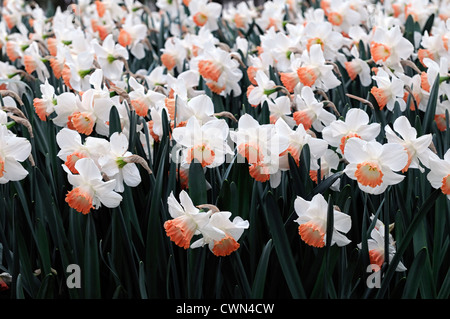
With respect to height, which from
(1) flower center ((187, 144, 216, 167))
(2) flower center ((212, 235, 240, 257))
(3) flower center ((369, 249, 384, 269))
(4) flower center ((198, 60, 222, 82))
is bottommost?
(3) flower center ((369, 249, 384, 269))

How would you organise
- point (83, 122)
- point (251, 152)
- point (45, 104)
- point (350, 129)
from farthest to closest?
point (45, 104)
point (83, 122)
point (350, 129)
point (251, 152)

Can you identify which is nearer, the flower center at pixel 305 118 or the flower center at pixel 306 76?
the flower center at pixel 305 118

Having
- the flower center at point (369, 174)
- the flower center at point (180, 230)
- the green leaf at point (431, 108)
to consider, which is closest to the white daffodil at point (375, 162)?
the flower center at point (369, 174)

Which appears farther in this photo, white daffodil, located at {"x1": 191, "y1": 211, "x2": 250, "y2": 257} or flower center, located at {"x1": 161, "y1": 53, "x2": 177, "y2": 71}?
flower center, located at {"x1": 161, "y1": 53, "x2": 177, "y2": 71}

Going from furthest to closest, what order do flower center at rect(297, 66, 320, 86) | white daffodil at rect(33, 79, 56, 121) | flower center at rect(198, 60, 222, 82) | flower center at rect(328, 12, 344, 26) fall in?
flower center at rect(328, 12, 344, 26)
flower center at rect(198, 60, 222, 82)
flower center at rect(297, 66, 320, 86)
white daffodil at rect(33, 79, 56, 121)

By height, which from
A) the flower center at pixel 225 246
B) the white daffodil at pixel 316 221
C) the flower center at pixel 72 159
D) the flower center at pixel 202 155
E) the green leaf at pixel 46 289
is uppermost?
the flower center at pixel 202 155

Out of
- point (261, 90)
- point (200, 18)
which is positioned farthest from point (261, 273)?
point (200, 18)

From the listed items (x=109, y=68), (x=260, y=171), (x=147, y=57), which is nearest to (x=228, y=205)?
(x=260, y=171)

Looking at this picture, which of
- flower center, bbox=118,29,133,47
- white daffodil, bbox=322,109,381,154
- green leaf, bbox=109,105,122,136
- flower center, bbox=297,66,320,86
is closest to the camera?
white daffodil, bbox=322,109,381,154

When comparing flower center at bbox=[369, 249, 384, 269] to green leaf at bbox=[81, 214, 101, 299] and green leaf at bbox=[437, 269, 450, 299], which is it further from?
green leaf at bbox=[81, 214, 101, 299]

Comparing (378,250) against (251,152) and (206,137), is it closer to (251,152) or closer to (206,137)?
(251,152)

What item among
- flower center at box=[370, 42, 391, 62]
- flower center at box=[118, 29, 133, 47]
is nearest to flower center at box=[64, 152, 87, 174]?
flower center at box=[370, 42, 391, 62]

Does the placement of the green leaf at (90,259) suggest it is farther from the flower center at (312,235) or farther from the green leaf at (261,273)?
the flower center at (312,235)

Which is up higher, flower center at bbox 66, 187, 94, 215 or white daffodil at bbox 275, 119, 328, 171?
white daffodil at bbox 275, 119, 328, 171
